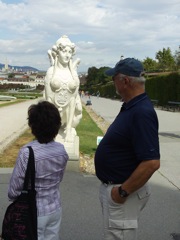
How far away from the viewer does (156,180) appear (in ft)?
22.9

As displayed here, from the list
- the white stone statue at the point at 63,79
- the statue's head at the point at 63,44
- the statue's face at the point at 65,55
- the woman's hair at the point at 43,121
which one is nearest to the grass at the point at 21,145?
the white stone statue at the point at 63,79

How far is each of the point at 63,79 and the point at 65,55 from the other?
1.59 ft

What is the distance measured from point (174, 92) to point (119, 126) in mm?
31768

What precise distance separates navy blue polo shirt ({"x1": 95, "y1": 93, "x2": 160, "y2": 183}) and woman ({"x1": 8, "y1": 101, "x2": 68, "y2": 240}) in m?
0.34

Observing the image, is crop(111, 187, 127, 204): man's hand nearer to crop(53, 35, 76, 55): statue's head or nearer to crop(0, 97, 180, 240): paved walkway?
crop(0, 97, 180, 240): paved walkway

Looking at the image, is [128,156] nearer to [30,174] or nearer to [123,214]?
[123,214]

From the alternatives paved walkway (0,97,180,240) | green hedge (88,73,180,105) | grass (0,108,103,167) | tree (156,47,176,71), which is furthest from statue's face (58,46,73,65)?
tree (156,47,176,71)

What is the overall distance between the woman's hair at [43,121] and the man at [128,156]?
40 centimetres

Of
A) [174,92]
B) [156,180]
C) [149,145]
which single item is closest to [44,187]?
[149,145]

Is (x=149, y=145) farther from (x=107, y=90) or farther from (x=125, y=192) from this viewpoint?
(x=107, y=90)

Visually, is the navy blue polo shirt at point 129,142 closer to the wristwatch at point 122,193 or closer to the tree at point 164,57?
the wristwatch at point 122,193

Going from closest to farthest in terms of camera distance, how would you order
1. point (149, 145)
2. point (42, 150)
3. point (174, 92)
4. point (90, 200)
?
point (149, 145)
point (42, 150)
point (90, 200)
point (174, 92)

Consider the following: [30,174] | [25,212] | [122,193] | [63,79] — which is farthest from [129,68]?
[63,79]

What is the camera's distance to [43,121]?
285 centimetres
